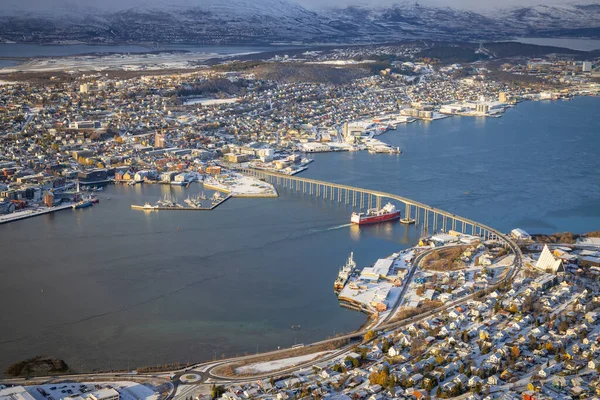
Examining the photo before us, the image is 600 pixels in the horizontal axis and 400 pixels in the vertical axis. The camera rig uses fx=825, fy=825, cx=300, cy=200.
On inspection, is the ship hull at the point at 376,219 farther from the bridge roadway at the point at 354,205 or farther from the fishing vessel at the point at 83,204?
the fishing vessel at the point at 83,204

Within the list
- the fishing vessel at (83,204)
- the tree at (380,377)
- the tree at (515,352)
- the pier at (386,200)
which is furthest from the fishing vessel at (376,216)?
the tree at (380,377)

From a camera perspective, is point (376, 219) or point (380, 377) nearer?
point (380, 377)

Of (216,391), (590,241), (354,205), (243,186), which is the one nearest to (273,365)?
(216,391)

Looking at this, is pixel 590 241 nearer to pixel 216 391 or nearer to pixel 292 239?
pixel 292 239

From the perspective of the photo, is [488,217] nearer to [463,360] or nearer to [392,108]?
[463,360]

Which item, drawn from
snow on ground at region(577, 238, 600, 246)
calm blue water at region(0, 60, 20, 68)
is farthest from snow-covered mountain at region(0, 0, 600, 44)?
snow on ground at region(577, 238, 600, 246)

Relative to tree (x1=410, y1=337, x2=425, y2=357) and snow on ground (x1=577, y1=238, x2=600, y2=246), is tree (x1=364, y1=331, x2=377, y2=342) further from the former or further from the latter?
snow on ground (x1=577, y1=238, x2=600, y2=246)
